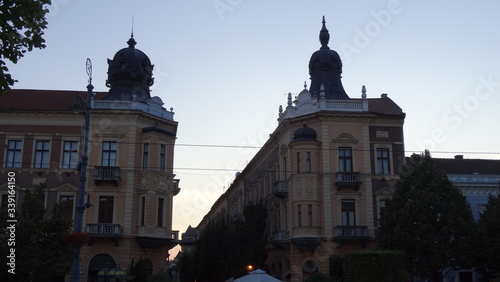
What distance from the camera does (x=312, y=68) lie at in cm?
4641

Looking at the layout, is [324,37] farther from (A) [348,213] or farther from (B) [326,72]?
(A) [348,213]

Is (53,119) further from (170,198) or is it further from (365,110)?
(365,110)

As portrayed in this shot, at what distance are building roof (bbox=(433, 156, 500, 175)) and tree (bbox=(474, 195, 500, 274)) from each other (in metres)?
9.81

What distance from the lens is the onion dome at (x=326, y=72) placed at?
4488 cm

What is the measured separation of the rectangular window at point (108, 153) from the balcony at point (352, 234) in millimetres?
17060

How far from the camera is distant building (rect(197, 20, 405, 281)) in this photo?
3938 centimetres

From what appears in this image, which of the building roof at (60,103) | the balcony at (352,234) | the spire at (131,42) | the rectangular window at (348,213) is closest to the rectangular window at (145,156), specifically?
the building roof at (60,103)

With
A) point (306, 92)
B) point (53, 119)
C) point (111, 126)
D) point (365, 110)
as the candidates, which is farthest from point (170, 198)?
point (365, 110)

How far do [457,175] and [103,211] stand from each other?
26657mm

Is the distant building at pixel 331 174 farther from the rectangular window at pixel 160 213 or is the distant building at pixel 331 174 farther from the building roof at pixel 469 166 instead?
the rectangular window at pixel 160 213

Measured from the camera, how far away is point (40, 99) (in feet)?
143

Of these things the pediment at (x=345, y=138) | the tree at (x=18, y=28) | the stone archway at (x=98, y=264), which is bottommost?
the stone archway at (x=98, y=264)

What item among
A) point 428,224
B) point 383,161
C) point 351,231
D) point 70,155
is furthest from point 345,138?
point 70,155

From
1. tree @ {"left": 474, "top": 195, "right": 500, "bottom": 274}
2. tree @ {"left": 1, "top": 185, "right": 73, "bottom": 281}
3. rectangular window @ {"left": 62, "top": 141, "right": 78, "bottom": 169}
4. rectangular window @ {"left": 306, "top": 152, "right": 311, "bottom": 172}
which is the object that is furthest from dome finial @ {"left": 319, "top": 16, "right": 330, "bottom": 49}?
tree @ {"left": 1, "top": 185, "right": 73, "bottom": 281}
